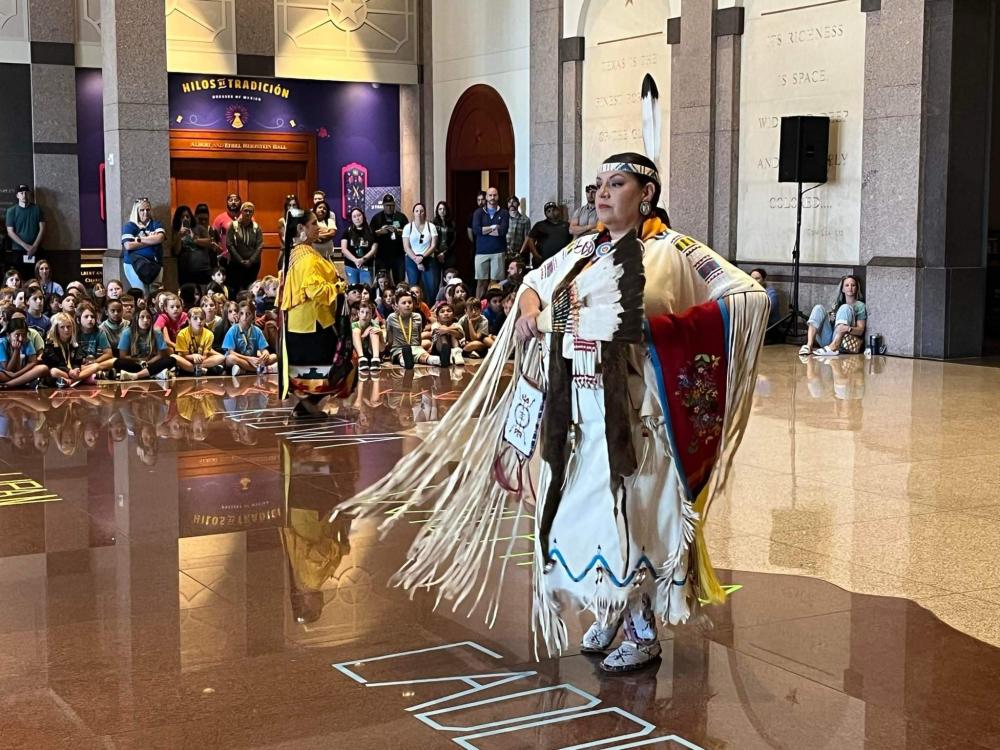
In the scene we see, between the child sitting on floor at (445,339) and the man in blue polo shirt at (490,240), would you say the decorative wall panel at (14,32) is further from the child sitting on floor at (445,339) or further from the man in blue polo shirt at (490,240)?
the child sitting on floor at (445,339)

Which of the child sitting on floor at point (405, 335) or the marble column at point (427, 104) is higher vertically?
the marble column at point (427, 104)

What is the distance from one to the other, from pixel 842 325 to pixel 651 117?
31.1 ft

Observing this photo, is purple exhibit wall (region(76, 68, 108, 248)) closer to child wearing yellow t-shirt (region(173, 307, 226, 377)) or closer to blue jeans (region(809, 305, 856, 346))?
Answer: child wearing yellow t-shirt (region(173, 307, 226, 377))

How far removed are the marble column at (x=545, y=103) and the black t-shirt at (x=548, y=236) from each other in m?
1.15

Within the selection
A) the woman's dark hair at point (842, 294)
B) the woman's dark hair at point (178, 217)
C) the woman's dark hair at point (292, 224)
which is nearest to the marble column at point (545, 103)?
the woman's dark hair at point (178, 217)

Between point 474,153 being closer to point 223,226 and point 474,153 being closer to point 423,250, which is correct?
point 423,250

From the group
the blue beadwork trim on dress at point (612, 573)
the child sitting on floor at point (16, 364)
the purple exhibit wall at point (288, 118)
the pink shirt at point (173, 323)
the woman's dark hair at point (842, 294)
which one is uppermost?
the purple exhibit wall at point (288, 118)

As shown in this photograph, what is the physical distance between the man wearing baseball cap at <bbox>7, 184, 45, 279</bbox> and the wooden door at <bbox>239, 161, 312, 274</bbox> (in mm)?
3285

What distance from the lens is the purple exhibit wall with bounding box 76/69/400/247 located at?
19703 mm

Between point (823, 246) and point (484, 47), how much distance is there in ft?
23.4

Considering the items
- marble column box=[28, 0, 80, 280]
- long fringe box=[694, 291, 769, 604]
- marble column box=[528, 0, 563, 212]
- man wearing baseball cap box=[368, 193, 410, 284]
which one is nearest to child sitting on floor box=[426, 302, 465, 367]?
man wearing baseball cap box=[368, 193, 410, 284]

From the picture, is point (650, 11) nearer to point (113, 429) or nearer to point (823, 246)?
point (823, 246)

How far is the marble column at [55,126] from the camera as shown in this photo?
19.0 metres

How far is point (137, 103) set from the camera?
15.6m
